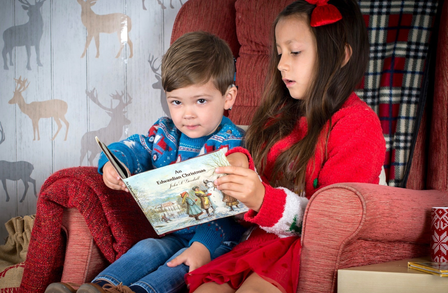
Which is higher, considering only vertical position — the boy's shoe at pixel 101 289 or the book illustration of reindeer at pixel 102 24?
the book illustration of reindeer at pixel 102 24

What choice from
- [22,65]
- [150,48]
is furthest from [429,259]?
[22,65]

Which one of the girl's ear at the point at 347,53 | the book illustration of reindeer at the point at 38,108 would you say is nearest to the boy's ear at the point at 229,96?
the girl's ear at the point at 347,53

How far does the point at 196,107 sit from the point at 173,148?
187mm

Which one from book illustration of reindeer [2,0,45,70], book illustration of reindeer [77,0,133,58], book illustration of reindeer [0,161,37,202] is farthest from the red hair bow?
book illustration of reindeer [0,161,37,202]

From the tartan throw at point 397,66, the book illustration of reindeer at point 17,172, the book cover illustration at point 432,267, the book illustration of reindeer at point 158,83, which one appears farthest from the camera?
the book illustration of reindeer at point 17,172

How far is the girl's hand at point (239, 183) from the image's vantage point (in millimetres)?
835

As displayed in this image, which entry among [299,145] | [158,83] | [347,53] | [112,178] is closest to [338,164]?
[299,145]

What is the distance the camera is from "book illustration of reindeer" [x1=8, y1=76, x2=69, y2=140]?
228 cm

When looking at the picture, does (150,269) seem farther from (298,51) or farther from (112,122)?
(112,122)

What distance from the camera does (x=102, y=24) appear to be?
7.34 feet

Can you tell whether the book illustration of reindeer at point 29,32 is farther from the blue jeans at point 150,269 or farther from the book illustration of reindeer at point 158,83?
the blue jeans at point 150,269

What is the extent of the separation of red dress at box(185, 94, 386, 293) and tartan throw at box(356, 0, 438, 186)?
397mm

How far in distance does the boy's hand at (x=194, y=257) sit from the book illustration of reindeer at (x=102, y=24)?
4.96 ft

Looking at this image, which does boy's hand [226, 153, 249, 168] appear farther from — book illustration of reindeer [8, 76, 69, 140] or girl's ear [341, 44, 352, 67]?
book illustration of reindeer [8, 76, 69, 140]
